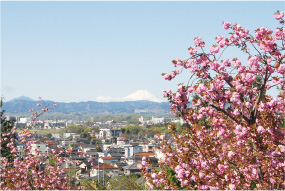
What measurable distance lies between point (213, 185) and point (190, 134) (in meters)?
1.07

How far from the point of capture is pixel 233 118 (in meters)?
7.41

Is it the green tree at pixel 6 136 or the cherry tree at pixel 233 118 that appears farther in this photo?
the green tree at pixel 6 136

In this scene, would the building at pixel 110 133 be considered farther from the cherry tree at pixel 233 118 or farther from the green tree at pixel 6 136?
the cherry tree at pixel 233 118

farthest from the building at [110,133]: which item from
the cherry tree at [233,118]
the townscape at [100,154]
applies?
the cherry tree at [233,118]

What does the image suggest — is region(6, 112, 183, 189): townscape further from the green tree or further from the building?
the green tree

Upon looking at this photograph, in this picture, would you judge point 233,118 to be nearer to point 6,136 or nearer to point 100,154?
point 6,136

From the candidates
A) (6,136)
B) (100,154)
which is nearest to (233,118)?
(6,136)

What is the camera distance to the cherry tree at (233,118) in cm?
708

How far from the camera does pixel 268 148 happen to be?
6.95m

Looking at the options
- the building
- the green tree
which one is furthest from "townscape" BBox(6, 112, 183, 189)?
the green tree

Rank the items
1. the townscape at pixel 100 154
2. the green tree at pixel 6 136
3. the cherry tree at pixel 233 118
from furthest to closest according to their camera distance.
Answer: the green tree at pixel 6 136
the townscape at pixel 100 154
the cherry tree at pixel 233 118

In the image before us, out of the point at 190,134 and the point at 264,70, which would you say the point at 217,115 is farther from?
the point at 264,70

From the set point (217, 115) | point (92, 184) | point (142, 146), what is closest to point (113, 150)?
point (142, 146)

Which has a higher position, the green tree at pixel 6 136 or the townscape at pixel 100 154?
the green tree at pixel 6 136
